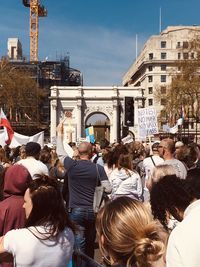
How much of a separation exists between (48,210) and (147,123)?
1288 centimetres

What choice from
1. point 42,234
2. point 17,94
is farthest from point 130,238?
point 17,94

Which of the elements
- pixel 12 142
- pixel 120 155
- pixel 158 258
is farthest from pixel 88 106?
pixel 158 258

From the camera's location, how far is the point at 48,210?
3848mm

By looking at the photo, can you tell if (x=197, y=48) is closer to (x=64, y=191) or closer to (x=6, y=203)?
(x=64, y=191)

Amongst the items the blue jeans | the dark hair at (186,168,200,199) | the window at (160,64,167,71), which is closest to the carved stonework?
the window at (160,64,167,71)

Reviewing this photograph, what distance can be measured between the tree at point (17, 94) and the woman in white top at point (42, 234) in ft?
192

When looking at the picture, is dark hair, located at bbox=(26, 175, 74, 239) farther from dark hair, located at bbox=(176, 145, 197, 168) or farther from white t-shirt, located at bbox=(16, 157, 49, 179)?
dark hair, located at bbox=(176, 145, 197, 168)

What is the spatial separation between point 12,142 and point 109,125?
73.9 meters

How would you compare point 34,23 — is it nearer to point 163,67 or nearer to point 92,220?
point 163,67

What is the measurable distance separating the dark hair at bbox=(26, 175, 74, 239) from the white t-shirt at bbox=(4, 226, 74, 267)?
6 cm

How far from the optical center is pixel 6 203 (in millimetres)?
5082

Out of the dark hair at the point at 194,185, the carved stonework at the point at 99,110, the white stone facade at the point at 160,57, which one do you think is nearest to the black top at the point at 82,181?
the dark hair at the point at 194,185

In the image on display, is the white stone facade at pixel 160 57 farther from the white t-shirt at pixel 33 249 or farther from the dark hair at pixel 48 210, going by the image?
the white t-shirt at pixel 33 249

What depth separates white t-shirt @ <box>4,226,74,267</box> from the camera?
12.0 feet
